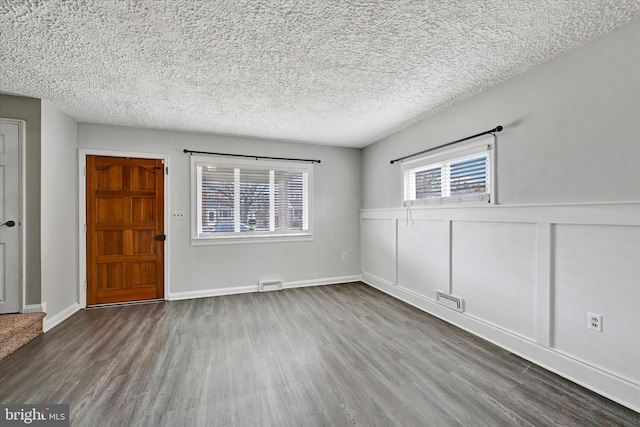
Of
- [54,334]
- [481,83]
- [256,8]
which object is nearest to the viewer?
[256,8]

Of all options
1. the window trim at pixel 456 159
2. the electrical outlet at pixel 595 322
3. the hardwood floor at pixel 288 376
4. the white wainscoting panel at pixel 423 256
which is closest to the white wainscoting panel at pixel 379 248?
the white wainscoting panel at pixel 423 256

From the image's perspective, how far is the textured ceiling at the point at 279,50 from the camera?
1646 millimetres

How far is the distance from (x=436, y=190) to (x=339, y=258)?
2.19m

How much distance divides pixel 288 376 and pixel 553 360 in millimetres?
2087

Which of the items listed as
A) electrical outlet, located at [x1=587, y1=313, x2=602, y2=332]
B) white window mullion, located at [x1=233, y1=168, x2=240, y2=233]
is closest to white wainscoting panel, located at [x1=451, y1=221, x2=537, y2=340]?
electrical outlet, located at [x1=587, y1=313, x2=602, y2=332]

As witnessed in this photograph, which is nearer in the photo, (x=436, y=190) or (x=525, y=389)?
(x=525, y=389)

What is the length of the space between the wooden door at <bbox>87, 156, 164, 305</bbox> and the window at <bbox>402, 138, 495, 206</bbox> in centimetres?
360

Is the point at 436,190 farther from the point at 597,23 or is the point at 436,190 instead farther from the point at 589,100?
the point at 597,23

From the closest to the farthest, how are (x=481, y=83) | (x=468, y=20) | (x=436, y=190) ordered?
(x=468, y=20) < (x=481, y=83) < (x=436, y=190)

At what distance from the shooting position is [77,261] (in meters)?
3.55

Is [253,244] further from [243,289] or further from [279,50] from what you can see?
[279,50]

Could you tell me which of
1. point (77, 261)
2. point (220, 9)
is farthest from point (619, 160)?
point (77, 261)

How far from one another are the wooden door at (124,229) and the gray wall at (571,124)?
420cm

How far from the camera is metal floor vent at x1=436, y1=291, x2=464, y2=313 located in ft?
9.71
